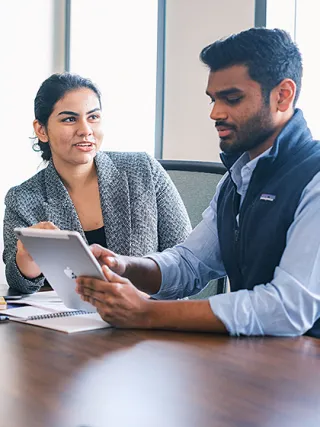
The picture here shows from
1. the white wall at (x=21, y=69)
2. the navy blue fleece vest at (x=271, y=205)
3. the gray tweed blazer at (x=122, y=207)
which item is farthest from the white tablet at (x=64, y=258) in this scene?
the white wall at (x=21, y=69)

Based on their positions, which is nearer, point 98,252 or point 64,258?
point 64,258

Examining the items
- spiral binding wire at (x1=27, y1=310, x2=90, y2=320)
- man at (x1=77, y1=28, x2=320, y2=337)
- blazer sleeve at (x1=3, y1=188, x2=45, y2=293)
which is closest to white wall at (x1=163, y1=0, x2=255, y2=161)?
blazer sleeve at (x1=3, y1=188, x2=45, y2=293)

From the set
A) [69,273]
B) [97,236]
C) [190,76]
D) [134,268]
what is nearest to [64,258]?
[69,273]

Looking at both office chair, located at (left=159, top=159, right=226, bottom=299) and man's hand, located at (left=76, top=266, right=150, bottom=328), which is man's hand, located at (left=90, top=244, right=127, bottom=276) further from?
office chair, located at (left=159, top=159, right=226, bottom=299)

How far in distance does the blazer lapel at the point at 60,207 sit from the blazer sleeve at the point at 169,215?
28cm

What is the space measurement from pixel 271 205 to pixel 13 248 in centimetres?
92

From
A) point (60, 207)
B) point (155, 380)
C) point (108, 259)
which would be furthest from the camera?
point (60, 207)

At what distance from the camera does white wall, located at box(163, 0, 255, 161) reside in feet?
12.8

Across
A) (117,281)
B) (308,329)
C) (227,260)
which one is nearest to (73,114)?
(227,260)

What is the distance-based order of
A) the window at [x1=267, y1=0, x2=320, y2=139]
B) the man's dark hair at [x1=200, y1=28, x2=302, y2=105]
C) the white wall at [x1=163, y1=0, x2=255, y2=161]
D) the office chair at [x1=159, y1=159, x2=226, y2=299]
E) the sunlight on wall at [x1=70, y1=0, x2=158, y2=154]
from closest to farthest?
the man's dark hair at [x1=200, y1=28, x2=302, y2=105] < the office chair at [x1=159, y1=159, x2=226, y2=299] < the window at [x1=267, y1=0, x2=320, y2=139] < the white wall at [x1=163, y1=0, x2=255, y2=161] < the sunlight on wall at [x1=70, y1=0, x2=158, y2=154]

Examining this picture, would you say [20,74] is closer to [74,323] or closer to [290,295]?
[74,323]

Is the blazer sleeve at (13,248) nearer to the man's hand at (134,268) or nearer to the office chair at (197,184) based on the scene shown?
the man's hand at (134,268)

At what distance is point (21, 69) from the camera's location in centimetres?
494

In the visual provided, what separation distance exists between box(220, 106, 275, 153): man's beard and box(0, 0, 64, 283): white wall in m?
3.33
